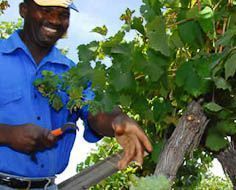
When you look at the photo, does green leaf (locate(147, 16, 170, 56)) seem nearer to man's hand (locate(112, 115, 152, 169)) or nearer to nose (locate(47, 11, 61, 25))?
man's hand (locate(112, 115, 152, 169))

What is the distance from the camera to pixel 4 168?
10.3 ft

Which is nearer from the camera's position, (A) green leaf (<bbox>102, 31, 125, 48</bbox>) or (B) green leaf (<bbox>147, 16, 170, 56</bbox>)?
(B) green leaf (<bbox>147, 16, 170, 56</bbox>)

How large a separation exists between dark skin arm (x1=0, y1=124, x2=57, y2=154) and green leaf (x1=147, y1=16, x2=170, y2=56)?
0.64m

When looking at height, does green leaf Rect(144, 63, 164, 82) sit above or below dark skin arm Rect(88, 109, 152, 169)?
above

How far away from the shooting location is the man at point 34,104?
10.3ft

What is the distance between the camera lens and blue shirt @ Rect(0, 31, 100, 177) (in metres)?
3.15

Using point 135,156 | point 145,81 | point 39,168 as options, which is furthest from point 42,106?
point 135,156

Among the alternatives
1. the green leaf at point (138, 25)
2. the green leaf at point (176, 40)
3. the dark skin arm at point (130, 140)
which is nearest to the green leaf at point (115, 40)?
the green leaf at point (138, 25)

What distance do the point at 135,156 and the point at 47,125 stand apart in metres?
0.72

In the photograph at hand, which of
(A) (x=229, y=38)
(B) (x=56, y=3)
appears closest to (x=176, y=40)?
(A) (x=229, y=38)

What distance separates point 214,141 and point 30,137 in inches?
45.6

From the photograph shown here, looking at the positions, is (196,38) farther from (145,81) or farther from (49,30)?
(49,30)

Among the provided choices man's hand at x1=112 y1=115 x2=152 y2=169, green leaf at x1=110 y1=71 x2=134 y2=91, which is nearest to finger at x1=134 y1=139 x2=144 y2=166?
man's hand at x1=112 y1=115 x2=152 y2=169

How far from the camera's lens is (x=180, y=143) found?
272cm
